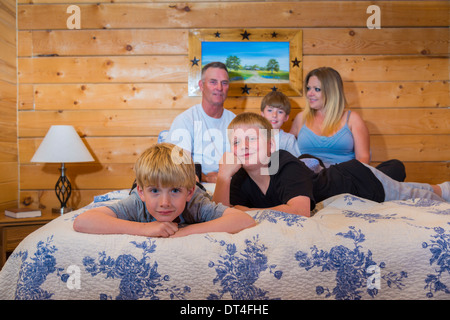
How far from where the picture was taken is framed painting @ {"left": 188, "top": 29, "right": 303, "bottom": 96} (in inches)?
115

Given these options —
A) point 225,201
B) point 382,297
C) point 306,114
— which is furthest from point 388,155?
point 382,297

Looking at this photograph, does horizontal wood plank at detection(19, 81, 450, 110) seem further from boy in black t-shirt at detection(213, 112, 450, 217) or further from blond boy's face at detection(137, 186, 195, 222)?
blond boy's face at detection(137, 186, 195, 222)

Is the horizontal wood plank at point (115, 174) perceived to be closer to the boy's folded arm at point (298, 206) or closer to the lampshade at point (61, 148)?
the lampshade at point (61, 148)

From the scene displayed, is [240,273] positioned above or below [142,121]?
below

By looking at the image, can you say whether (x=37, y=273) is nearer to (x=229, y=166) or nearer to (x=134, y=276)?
(x=134, y=276)

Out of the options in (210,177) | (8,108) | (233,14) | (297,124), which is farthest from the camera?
(233,14)

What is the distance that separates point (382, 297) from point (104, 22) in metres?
2.73

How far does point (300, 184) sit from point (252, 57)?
1.72 metres

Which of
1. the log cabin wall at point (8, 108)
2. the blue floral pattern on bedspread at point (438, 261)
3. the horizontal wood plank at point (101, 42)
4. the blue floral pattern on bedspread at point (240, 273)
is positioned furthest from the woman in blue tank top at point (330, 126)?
the log cabin wall at point (8, 108)

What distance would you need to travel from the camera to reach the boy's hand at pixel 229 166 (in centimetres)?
153

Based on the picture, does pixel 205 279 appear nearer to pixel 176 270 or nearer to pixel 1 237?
pixel 176 270

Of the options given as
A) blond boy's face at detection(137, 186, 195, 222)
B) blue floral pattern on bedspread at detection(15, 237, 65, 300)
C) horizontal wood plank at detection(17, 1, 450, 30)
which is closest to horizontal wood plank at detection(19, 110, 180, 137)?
horizontal wood plank at detection(17, 1, 450, 30)

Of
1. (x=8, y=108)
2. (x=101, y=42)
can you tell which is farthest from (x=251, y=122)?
(x=8, y=108)

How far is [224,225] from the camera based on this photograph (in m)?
1.10
